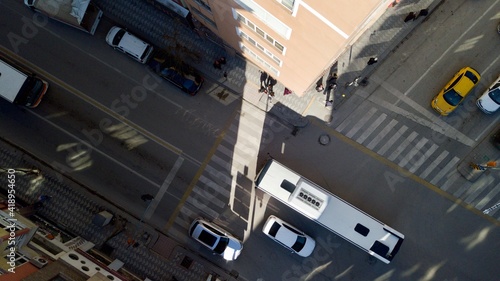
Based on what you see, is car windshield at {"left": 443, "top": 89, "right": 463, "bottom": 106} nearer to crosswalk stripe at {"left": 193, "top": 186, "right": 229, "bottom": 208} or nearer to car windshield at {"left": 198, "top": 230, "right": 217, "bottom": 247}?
crosswalk stripe at {"left": 193, "top": 186, "right": 229, "bottom": 208}

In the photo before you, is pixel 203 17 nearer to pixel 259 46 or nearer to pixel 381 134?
pixel 259 46

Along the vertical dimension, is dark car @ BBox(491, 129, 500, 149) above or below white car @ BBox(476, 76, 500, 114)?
below

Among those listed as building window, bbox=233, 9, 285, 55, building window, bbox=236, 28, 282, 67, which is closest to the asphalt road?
building window, bbox=236, 28, 282, 67

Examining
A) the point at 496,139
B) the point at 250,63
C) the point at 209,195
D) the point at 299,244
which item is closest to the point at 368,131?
the point at 496,139

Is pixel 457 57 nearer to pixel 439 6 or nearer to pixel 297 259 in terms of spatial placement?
pixel 439 6

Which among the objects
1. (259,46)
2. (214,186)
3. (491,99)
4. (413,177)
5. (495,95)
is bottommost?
(214,186)

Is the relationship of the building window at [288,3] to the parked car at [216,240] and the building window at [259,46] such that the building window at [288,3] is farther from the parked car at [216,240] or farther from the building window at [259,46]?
the parked car at [216,240]
